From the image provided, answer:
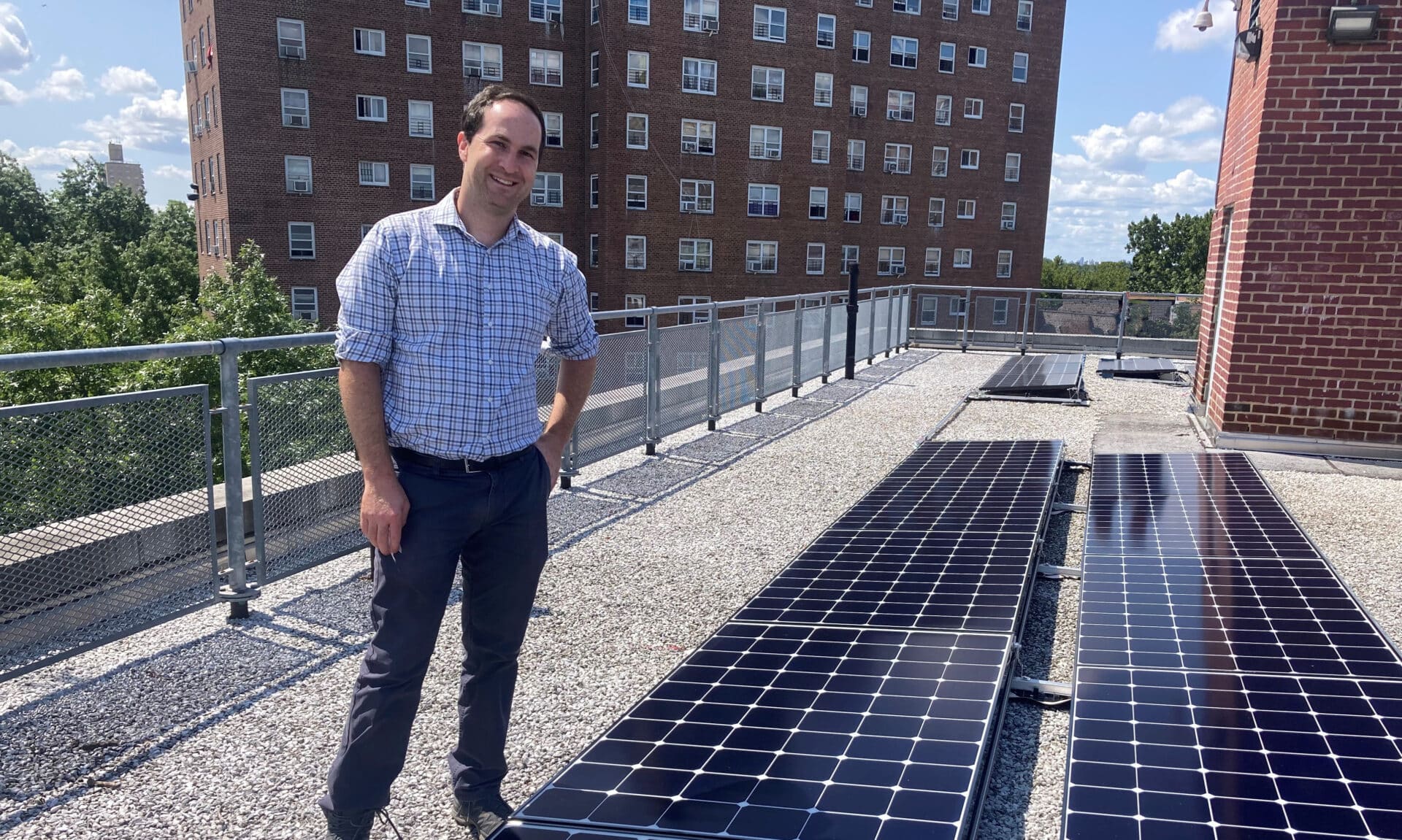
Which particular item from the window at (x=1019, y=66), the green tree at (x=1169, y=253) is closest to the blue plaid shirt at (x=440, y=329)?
the window at (x=1019, y=66)

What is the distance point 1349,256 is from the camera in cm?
848

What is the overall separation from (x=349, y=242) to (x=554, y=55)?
14362mm

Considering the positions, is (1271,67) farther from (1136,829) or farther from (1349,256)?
(1136,829)

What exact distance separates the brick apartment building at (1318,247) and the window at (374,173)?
45.2m

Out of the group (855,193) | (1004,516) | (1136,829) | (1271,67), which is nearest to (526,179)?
(1136,829)

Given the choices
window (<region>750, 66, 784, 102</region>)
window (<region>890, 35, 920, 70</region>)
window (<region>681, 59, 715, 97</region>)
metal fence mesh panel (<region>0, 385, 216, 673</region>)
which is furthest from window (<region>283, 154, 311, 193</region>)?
metal fence mesh panel (<region>0, 385, 216, 673</region>)

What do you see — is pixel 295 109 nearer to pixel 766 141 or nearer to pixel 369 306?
pixel 766 141

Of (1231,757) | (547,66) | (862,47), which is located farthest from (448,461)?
(862,47)

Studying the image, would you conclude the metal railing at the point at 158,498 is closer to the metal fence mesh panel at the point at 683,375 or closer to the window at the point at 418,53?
the metal fence mesh panel at the point at 683,375

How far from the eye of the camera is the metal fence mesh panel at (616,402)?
844 cm

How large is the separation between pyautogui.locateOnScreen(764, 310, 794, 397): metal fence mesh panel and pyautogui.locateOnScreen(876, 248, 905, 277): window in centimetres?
4322

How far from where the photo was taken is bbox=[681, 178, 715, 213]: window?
50.3 m

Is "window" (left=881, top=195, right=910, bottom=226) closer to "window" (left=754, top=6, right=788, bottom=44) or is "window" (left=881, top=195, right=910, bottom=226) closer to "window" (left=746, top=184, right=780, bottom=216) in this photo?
"window" (left=746, top=184, right=780, bottom=216)

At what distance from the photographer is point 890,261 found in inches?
2212
